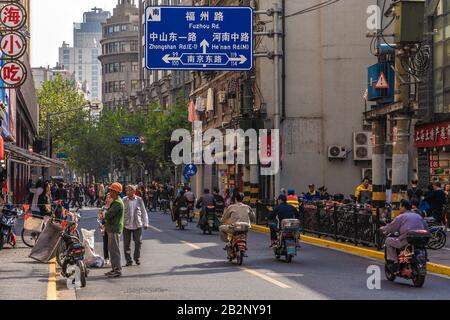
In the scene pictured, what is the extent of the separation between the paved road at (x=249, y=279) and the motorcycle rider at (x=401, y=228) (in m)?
0.48

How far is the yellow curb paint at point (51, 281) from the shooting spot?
14551 mm

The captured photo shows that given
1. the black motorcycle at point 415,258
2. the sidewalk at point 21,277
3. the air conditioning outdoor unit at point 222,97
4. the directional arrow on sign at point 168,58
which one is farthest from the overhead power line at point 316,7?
the black motorcycle at point 415,258

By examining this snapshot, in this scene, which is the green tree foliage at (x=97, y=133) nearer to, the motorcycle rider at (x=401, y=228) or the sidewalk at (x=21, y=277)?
the sidewalk at (x=21, y=277)

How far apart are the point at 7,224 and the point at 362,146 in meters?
24.5

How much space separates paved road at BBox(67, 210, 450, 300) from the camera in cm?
1505

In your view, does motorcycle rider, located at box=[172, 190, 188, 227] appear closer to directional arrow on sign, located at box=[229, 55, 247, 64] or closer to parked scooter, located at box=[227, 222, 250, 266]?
directional arrow on sign, located at box=[229, 55, 247, 64]

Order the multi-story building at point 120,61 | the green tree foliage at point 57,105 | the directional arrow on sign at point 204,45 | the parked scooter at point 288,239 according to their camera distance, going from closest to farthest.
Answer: the parked scooter at point 288,239 < the directional arrow on sign at point 204,45 < the green tree foliage at point 57,105 < the multi-story building at point 120,61

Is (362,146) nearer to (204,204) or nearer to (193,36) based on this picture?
(204,204)

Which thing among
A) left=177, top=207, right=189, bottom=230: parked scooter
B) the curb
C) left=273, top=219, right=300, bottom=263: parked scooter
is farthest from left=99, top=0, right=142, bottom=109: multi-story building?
left=273, top=219, right=300, bottom=263: parked scooter

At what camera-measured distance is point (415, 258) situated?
16688 millimetres

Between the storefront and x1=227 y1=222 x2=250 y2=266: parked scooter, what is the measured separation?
49.1ft
